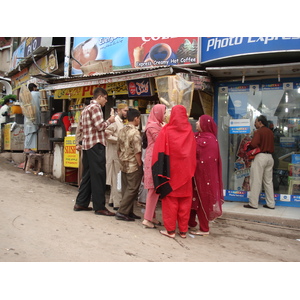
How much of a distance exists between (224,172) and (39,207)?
3.94 metres

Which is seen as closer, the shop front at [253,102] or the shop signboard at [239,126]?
the shop front at [253,102]

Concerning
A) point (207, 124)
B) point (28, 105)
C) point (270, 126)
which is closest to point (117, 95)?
point (28, 105)

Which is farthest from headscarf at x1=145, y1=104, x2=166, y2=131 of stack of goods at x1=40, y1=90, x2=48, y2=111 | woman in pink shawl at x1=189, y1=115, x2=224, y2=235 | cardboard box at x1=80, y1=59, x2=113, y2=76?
stack of goods at x1=40, y1=90, x2=48, y2=111

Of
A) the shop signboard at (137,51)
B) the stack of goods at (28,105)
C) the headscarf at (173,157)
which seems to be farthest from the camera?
the stack of goods at (28,105)

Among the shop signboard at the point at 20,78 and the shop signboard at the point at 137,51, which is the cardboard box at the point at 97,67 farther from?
the shop signboard at the point at 20,78

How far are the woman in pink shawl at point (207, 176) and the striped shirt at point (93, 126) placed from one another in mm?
1390

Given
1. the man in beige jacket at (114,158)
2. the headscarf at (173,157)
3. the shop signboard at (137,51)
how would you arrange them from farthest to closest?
1. the shop signboard at (137,51)
2. the man in beige jacket at (114,158)
3. the headscarf at (173,157)

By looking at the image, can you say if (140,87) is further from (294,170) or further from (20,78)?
(20,78)

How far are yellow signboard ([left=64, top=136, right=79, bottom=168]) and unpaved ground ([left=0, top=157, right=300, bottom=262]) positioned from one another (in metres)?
1.51

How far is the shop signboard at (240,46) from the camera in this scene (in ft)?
17.2

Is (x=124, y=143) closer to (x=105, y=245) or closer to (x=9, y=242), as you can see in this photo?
(x=105, y=245)

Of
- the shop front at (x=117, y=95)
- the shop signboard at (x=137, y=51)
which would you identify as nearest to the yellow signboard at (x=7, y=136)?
the shop front at (x=117, y=95)

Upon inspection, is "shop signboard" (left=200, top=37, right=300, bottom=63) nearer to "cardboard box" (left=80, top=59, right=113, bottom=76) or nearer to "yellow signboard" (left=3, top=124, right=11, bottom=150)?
"cardboard box" (left=80, top=59, right=113, bottom=76)

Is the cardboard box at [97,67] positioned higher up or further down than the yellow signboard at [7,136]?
higher up
